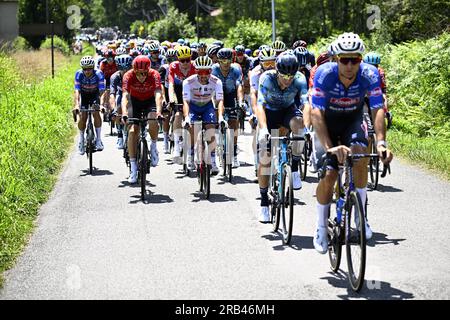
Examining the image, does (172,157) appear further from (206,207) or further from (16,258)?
(16,258)

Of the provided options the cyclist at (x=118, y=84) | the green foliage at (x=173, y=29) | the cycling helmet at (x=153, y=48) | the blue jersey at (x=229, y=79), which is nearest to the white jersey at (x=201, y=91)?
the blue jersey at (x=229, y=79)

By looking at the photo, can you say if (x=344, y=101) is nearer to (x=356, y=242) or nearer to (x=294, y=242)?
(x=356, y=242)

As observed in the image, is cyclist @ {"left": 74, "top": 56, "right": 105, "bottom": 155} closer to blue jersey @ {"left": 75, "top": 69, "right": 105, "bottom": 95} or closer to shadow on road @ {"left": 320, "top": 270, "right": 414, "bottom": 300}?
blue jersey @ {"left": 75, "top": 69, "right": 105, "bottom": 95}

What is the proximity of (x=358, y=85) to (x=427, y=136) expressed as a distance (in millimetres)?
10631

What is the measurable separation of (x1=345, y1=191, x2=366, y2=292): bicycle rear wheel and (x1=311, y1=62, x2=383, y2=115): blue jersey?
1.00 metres

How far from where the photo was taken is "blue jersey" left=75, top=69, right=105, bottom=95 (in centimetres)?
1606

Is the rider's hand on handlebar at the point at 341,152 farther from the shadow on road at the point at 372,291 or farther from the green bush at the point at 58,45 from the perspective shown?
the green bush at the point at 58,45

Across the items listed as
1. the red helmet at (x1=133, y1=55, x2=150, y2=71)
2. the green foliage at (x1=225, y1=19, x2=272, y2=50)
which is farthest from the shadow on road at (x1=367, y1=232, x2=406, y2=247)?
the green foliage at (x1=225, y1=19, x2=272, y2=50)

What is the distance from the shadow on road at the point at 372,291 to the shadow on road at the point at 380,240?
1.53m

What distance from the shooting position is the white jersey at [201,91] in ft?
42.9

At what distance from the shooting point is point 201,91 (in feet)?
43.0

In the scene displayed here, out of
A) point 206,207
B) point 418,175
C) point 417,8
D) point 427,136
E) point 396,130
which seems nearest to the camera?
point 206,207
